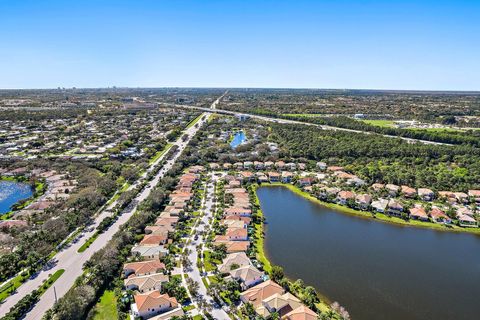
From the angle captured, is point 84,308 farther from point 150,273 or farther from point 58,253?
point 58,253

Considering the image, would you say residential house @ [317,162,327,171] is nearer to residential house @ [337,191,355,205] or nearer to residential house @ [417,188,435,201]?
residential house @ [337,191,355,205]

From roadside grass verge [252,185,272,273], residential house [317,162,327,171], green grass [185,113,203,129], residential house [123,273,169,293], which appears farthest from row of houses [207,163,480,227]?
green grass [185,113,203,129]

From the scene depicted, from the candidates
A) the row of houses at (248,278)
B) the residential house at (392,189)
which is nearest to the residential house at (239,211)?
the row of houses at (248,278)

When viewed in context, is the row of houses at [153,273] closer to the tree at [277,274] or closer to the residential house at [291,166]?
the tree at [277,274]

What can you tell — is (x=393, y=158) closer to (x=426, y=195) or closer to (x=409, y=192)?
(x=409, y=192)

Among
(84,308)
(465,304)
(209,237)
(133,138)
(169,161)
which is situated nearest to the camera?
(84,308)

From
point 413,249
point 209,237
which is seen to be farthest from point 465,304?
point 209,237
